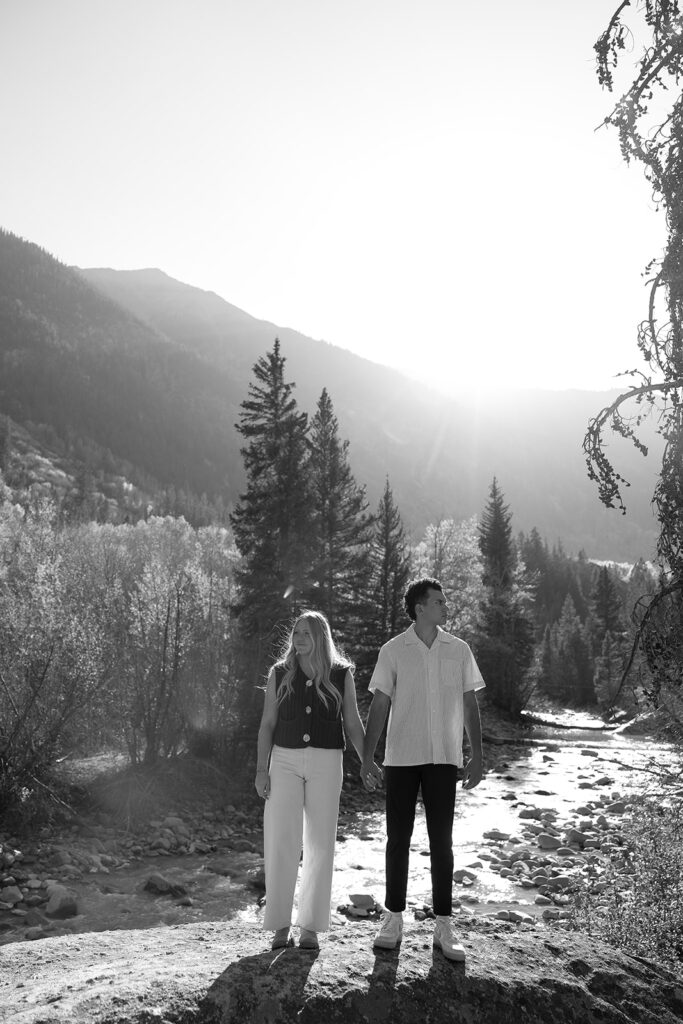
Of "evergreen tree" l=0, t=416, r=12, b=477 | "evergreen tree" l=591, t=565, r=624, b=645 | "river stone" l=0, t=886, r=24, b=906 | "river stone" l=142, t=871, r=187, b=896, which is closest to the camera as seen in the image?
"river stone" l=0, t=886, r=24, b=906

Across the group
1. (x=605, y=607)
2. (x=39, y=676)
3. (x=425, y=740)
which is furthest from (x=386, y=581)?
(x=605, y=607)

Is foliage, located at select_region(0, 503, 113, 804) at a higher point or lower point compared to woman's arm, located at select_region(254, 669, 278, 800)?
lower

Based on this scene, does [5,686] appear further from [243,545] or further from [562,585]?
[562,585]

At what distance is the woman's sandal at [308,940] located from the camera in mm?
4902

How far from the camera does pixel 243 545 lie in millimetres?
25594

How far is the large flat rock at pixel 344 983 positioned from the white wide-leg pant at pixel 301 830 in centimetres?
25

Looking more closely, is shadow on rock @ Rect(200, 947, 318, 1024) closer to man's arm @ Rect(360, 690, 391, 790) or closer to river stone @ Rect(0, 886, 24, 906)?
man's arm @ Rect(360, 690, 391, 790)

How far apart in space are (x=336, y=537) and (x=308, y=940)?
23.4 metres

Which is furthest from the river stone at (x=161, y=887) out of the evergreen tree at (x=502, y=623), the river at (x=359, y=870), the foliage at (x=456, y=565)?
the evergreen tree at (x=502, y=623)

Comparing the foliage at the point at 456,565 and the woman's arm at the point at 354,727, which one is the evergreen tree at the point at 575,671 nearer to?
the foliage at the point at 456,565

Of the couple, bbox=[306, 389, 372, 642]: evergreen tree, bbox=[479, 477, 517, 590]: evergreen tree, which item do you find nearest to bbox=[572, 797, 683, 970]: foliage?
the couple

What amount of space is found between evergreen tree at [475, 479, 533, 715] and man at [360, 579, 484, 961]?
39126mm

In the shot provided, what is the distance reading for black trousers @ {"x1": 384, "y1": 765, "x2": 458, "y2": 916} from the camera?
16.5 ft

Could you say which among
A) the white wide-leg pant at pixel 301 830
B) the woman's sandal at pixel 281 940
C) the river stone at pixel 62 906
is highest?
the white wide-leg pant at pixel 301 830
